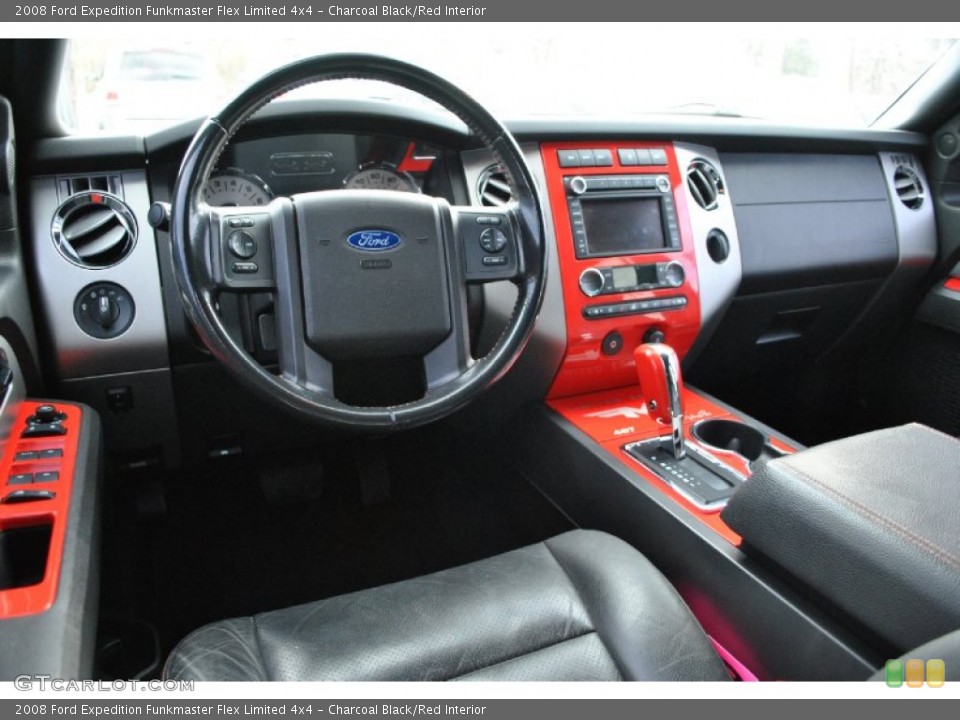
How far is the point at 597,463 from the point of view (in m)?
1.41

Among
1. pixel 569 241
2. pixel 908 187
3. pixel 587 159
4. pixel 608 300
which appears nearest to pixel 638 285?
pixel 608 300

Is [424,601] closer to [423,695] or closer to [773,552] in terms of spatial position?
[423,695]

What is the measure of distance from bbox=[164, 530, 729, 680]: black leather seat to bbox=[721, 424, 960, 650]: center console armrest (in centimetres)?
17

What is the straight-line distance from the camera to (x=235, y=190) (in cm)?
135

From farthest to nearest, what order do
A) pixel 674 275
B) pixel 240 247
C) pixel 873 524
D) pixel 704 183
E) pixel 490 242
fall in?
pixel 704 183 < pixel 674 275 < pixel 490 242 < pixel 240 247 < pixel 873 524

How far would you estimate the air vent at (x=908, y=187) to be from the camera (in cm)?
208

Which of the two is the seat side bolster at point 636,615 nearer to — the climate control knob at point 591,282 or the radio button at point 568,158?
the climate control knob at point 591,282

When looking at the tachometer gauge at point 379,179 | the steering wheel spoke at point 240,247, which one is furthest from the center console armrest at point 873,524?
the tachometer gauge at point 379,179

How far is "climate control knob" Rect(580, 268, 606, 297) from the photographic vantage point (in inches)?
62.0

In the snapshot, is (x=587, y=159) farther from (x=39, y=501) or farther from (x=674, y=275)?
(x=39, y=501)

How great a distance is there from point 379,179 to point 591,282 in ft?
1.57

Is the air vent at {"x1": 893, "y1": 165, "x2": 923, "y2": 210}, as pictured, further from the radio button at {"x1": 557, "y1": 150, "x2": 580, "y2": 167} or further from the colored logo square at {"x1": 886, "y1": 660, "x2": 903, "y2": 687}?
the colored logo square at {"x1": 886, "y1": 660, "x2": 903, "y2": 687}
